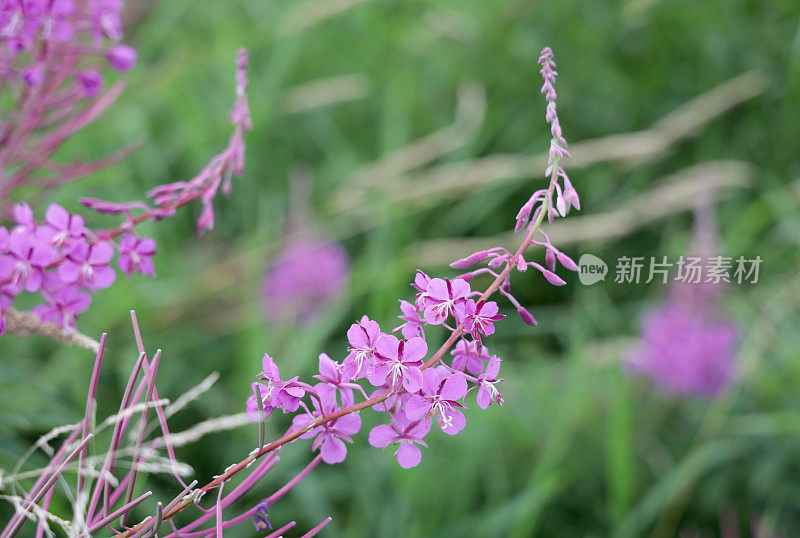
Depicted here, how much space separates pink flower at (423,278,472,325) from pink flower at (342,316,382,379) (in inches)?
1.3

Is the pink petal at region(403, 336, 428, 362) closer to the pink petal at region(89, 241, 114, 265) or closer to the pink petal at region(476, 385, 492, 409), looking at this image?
the pink petal at region(476, 385, 492, 409)

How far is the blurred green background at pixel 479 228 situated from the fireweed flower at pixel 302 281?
2.5 inches

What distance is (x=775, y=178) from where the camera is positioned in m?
2.12

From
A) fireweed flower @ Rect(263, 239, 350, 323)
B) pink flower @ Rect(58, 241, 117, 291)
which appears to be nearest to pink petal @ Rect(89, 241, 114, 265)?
pink flower @ Rect(58, 241, 117, 291)

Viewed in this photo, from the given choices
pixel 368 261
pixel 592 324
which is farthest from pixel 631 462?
pixel 368 261

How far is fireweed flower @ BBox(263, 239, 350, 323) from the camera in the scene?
5.79ft

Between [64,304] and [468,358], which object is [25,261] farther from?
[468,358]

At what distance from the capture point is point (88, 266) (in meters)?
0.55

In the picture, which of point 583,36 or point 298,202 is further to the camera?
point 583,36

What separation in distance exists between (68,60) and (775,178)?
73.4 inches

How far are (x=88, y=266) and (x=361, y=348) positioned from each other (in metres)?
0.22

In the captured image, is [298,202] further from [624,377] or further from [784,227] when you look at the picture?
[784,227]

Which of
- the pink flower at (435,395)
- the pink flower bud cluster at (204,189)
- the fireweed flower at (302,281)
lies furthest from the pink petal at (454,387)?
the fireweed flower at (302,281)

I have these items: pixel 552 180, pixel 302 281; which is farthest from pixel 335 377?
pixel 302 281
